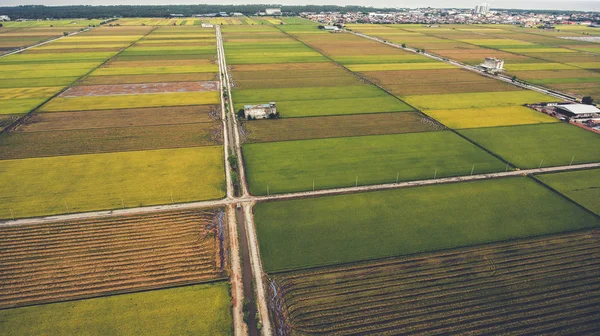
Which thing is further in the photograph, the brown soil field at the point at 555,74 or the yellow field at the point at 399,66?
the yellow field at the point at 399,66

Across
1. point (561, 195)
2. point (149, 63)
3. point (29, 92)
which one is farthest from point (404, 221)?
point (149, 63)

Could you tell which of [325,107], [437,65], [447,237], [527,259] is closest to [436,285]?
[447,237]

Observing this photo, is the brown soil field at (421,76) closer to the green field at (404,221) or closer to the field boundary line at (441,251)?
the green field at (404,221)

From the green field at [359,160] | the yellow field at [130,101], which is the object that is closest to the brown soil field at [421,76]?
the green field at [359,160]

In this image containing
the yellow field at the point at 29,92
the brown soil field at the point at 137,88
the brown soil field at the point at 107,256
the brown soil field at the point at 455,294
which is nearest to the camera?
the brown soil field at the point at 455,294

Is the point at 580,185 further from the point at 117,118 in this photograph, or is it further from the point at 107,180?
the point at 117,118

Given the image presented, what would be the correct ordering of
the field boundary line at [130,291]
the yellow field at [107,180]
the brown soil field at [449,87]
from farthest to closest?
the brown soil field at [449,87] < the yellow field at [107,180] < the field boundary line at [130,291]

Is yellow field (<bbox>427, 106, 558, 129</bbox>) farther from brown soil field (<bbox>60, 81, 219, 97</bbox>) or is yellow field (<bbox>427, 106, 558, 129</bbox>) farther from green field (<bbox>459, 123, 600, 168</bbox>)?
brown soil field (<bbox>60, 81, 219, 97</bbox>)
